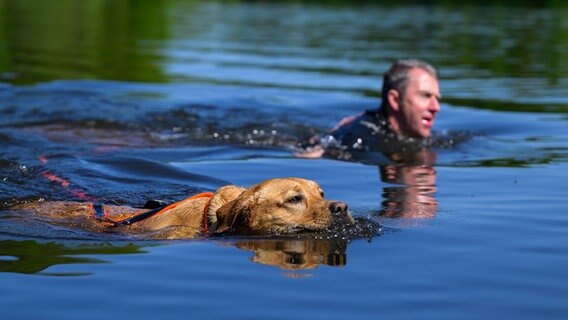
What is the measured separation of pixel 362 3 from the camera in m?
54.2

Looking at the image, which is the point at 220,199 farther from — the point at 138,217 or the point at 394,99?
the point at 394,99

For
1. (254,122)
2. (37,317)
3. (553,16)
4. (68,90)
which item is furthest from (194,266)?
(553,16)

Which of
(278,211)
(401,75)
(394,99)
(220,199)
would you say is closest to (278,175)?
(394,99)

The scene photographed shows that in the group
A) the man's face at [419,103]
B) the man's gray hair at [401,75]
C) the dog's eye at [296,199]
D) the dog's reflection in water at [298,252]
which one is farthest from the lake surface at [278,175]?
the man's gray hair at [401,75]

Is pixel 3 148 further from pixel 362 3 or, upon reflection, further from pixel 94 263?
pixel 362 3

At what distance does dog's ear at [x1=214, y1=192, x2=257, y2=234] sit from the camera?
701 centimetres

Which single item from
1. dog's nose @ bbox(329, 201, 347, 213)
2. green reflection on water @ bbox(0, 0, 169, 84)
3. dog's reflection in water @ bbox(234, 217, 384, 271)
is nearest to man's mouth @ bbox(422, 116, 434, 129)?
dog's reflection in water @ bbox(234, 217, 384, 271)

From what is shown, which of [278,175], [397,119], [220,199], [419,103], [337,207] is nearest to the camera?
[337,207]

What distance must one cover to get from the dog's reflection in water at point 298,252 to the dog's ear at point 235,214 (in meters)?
0.20

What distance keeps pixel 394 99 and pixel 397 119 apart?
0.86 feet

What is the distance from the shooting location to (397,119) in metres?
12.0

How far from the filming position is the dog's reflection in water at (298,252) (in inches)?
249

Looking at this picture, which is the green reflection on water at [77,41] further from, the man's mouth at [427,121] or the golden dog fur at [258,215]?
the golden dog fur at [258,215]

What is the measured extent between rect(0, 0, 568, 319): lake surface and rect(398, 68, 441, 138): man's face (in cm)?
39
